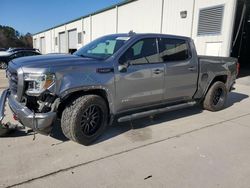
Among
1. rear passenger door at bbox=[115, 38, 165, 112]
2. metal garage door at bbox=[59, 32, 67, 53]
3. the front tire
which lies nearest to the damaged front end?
the front tire

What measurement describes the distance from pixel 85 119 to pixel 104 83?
67 cm

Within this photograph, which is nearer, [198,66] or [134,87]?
[134,87]

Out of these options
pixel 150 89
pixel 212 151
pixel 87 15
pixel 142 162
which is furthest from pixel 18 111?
pixel 87 15

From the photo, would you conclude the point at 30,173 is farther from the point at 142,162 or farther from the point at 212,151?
the point at 212,151

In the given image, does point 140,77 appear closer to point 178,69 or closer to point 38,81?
point 178,69

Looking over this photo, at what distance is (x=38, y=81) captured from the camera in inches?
143

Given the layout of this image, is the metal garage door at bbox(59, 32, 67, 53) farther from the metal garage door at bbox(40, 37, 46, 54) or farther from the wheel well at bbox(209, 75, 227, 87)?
the wheel well at bbox(209, 75, 227, 87)

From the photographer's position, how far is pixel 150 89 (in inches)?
193

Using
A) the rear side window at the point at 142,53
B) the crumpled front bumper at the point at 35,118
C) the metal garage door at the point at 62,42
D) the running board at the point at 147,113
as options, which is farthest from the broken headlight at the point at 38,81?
the metal garage door at the point at 62,42

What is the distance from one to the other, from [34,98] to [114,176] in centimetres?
168

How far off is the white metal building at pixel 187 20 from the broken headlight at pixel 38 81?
1034 centimetres

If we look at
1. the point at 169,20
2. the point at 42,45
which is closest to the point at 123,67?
the point at 169,20

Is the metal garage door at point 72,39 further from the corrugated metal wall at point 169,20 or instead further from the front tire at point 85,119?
the front tire at point 85,119

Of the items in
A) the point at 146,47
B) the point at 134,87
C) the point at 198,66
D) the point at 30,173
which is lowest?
the point at 30,173
